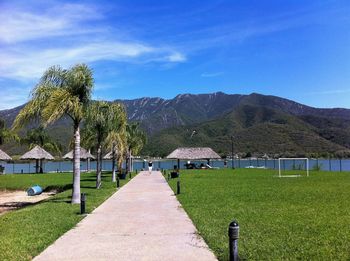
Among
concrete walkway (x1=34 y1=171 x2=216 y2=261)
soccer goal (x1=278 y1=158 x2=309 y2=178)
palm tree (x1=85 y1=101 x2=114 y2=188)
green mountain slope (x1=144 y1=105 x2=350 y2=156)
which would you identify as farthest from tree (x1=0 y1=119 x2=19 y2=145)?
green mountain slope (x1=144 y1=105 x2=350 y2=156)

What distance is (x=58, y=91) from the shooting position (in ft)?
63.2

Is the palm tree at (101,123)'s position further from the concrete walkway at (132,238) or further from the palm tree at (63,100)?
the concrete walkway at (132,238)

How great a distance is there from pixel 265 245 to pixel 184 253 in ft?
5.59

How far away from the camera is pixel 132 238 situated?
10.5 metres

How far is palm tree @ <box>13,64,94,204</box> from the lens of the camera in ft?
62.3

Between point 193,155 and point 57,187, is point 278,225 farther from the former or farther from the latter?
point 193,155

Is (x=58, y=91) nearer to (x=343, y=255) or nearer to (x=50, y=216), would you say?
(x=50, y=216)

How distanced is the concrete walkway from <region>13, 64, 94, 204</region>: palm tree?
4.87 meters

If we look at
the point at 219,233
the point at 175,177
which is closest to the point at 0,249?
the point at 219,233

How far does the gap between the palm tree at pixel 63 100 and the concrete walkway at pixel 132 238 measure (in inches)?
192

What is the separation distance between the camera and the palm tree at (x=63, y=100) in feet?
62.3

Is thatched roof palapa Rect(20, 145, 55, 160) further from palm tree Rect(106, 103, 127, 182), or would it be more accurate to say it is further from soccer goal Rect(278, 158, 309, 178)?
palm tree Rect(106, 103, 127, 182)

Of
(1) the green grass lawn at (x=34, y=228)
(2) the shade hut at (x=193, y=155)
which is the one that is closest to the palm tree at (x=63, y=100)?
(1) the green grass lawn at (x=34, y=228)

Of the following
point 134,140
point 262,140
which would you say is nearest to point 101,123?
point 134,140
